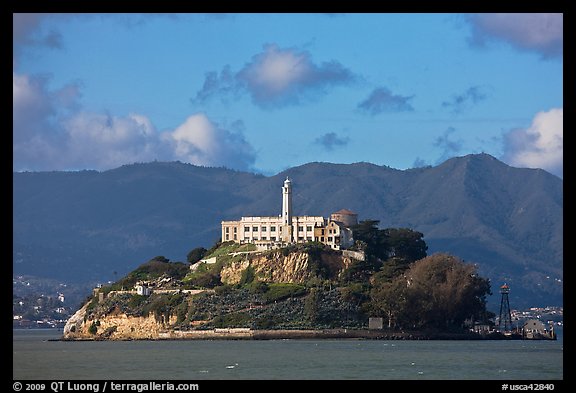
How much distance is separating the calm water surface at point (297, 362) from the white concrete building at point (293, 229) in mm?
33662

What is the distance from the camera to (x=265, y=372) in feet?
299

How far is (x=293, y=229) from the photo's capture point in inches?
6983

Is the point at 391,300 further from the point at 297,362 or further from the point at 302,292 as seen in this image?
the point at 297,362

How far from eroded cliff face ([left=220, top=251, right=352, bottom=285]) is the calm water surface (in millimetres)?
25160

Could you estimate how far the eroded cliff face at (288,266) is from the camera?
167 metres

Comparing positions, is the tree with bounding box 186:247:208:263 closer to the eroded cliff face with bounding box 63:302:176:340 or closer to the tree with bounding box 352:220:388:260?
the eroded cliff face with bounding box 63:302:176:340

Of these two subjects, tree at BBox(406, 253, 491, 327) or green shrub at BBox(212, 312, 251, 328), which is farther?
green shrub at BBox(212, 312, 251, 328)

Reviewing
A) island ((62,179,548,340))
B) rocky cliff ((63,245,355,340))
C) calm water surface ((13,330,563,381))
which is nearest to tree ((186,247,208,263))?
island ((62,179,548,340))

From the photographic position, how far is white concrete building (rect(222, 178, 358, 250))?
175 metres

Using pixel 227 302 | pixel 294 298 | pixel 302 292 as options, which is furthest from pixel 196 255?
pixel 294 298

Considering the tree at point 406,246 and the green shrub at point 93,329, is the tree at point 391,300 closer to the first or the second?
the tree at point 406,246

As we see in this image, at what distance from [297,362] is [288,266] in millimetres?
66036
